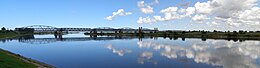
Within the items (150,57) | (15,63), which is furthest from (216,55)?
(15,63)

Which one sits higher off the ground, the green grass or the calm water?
the green grass

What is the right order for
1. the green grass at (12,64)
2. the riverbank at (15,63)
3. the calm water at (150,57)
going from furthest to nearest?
the calm water at (150,57) → the riverbank at (15,63) → the green grass at (12,64)

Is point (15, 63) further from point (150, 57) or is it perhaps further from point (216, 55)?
point (216, 55)

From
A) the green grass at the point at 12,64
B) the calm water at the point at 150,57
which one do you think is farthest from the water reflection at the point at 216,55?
the green grass at the point at 12,64

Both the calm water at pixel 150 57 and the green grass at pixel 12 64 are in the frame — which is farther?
the calm water at pixel 150 57

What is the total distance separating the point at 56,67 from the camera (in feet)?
127

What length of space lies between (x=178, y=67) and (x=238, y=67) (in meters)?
7.18

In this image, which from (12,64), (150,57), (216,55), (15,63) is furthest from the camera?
(216,55)

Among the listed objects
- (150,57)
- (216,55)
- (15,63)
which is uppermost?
(15,63)

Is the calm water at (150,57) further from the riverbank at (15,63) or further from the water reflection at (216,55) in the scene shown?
the riverbank at (15,63)

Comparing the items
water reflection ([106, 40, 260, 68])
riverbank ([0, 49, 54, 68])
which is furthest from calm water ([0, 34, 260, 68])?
riverbank ([0, 49, 54, 68])

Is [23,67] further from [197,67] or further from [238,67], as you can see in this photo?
[238,67]

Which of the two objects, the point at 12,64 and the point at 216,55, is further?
the point at 216,55

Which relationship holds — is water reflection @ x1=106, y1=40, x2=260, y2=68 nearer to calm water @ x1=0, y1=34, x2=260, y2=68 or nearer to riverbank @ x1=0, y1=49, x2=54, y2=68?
calm water @ x1=0, y1=34, x2=260, y2=68
